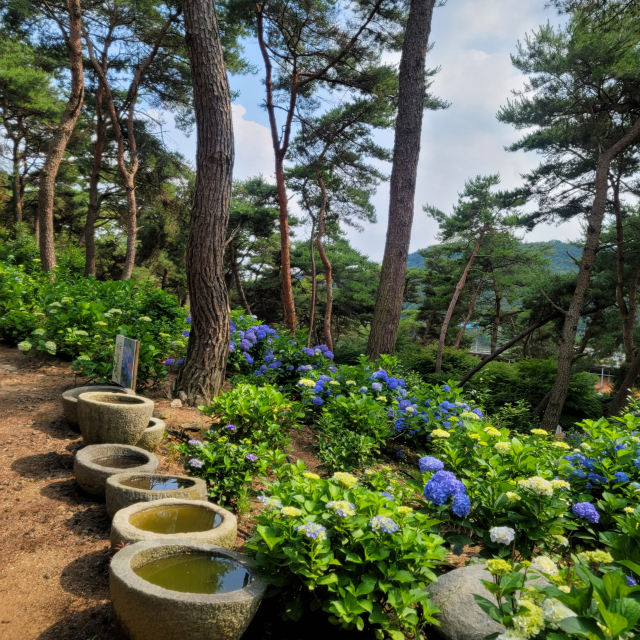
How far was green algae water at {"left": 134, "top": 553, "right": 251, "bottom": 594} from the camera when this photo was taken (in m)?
1.63

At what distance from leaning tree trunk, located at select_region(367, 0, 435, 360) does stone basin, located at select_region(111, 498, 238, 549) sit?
14.5 ft

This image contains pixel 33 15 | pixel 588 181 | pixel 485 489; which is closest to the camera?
pixel 485 489

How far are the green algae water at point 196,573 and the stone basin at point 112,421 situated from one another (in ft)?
4.19

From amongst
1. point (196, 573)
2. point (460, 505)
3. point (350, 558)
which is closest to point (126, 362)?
point (196, 573)

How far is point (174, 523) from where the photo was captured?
204cm

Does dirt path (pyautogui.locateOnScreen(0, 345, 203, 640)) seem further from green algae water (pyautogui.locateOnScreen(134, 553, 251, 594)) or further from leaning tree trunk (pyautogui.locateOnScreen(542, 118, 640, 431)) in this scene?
leaning tree trunk (pyautogui.locateOnScreen(542, 118, 640, 431))

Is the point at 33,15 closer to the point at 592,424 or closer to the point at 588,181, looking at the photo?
the point at 592,424

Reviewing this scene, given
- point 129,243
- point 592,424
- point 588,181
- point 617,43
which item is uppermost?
point 617,43

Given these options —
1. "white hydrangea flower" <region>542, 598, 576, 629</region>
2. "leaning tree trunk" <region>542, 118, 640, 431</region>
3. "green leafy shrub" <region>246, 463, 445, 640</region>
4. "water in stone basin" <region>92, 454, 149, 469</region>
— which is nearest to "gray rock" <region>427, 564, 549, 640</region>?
"green leafy shrub" <region>246, 463, 445, 640</region>

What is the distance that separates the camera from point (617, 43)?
7.73 meters

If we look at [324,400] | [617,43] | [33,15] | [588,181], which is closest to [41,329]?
[324,400]

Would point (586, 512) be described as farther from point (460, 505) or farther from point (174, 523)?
point (174, 523)

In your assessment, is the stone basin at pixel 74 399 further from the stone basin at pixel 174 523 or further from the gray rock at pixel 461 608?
the gray rock at pixel 461 608

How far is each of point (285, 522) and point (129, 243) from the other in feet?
37.7
